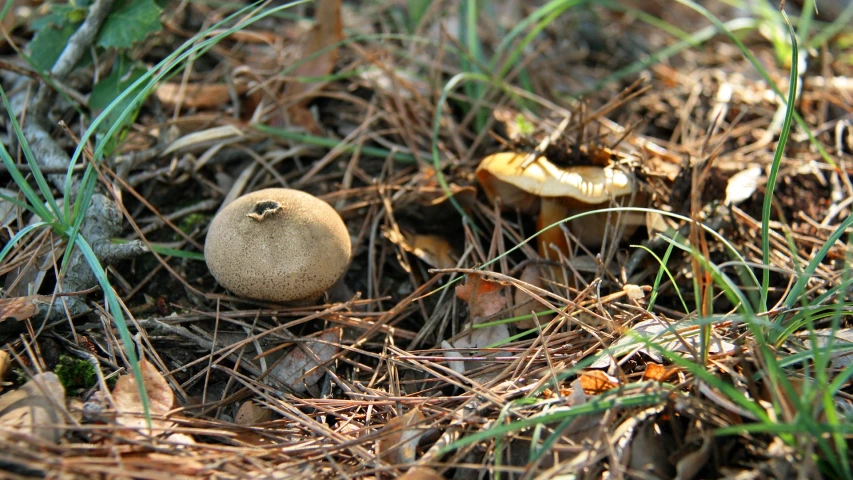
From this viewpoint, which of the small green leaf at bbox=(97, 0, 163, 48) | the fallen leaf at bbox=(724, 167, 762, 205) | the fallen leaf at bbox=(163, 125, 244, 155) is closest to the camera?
the small green leaf at bbox=(97, 0, 163, 48)

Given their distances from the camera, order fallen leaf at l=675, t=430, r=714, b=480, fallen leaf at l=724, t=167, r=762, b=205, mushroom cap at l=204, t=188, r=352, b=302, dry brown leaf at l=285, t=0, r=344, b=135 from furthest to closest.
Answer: dry brown leaf at l=285, t=0, r=344, b=135, fallen leaf at l=724, t=167, r=762, b=205, mushroom cap at l=204, t=188, r=352, b=302, fallen leaf at l=675, t=430, r=714, b=480

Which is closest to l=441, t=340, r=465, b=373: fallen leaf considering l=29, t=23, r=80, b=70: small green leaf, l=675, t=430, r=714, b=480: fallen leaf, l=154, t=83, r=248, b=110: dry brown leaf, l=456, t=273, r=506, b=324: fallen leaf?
l=456, t=273, r=506, b=324: fallen leaf

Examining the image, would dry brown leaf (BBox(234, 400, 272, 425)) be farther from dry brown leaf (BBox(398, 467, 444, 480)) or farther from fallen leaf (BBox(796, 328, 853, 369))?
fallen leaf (BBox(796, 328, 853, 369))

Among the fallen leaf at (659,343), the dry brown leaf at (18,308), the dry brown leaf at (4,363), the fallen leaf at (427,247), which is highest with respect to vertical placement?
the dry brown leaf at (18,308)

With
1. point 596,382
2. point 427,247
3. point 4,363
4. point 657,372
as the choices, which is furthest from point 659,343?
point 4,363

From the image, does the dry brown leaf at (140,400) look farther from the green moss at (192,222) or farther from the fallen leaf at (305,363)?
the green moss at (192,222)

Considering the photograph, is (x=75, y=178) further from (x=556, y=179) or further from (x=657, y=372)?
(x=657, y=372)

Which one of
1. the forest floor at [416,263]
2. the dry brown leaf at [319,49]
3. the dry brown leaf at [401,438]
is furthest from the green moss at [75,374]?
the dry brown leaf at [319,49]

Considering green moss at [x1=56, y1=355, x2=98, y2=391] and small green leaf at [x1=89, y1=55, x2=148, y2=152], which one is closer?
green moss at [x1=56, y1=355, x2=98, y2=391]
